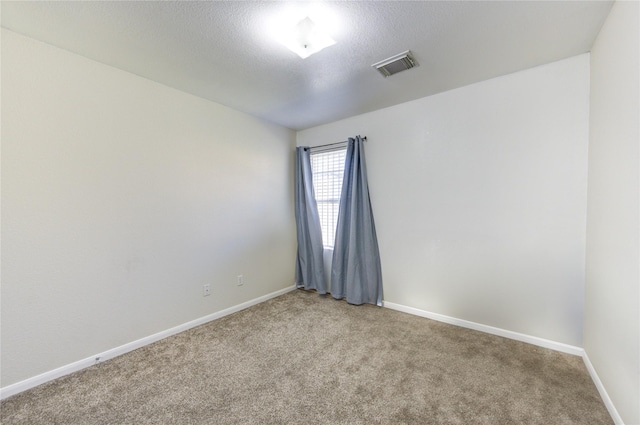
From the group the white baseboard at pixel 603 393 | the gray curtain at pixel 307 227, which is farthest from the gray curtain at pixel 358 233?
the white baseboard at pixel 603 393

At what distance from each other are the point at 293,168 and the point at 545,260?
2902 millimetres

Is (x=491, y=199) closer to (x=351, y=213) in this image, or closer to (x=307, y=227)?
(x=351, y=213)

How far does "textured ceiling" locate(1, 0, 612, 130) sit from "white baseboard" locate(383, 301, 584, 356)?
86.8 inches

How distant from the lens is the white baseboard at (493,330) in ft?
6.55

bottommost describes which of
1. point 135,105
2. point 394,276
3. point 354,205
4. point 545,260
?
point 394,276

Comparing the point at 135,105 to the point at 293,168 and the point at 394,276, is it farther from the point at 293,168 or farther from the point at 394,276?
the point at 394,276

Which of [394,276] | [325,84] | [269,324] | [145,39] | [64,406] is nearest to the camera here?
[64,406]

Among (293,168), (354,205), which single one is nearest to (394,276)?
(354,205)

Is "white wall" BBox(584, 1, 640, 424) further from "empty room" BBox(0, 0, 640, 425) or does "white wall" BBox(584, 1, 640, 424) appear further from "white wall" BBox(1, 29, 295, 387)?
"white wall" BBox(1, 29, 295, 387)

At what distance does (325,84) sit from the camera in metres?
2.34

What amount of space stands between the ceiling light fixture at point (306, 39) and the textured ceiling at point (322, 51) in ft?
0.25

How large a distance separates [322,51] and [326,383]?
2282 mm

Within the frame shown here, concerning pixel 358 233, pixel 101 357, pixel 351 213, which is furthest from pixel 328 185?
pixel 101 357

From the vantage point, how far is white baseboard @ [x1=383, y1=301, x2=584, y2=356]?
6.55ft
